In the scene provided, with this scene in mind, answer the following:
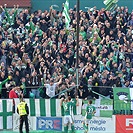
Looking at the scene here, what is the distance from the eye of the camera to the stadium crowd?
26.5 meters

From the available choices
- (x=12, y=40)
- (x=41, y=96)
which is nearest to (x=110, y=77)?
(x=41, y=96)

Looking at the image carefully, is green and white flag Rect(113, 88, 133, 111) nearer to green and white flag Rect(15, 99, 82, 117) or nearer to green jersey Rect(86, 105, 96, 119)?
green jersey Rect(86, 105, 96, 119)

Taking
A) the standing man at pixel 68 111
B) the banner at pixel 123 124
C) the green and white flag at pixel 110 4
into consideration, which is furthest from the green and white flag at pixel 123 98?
the green and white flag at pixel 110 4

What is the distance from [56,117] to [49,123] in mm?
385

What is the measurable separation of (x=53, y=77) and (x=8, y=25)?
4.60m

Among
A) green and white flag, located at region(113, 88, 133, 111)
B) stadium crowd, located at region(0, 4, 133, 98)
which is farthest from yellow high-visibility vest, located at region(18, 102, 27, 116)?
green and white flag, located at region(113, 88, 133, 111)

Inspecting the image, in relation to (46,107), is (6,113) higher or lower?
lower

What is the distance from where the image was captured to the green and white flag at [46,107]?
991 inches

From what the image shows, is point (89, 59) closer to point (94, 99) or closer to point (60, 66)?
point (60, 66)

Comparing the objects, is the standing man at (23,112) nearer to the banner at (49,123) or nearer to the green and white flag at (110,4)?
the banner at (49,123)

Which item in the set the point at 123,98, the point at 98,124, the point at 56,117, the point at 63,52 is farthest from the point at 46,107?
the point at 63,52

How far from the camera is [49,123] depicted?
25266 mm

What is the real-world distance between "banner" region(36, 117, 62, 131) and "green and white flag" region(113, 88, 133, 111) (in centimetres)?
246

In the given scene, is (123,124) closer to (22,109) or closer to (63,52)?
(22,109)
